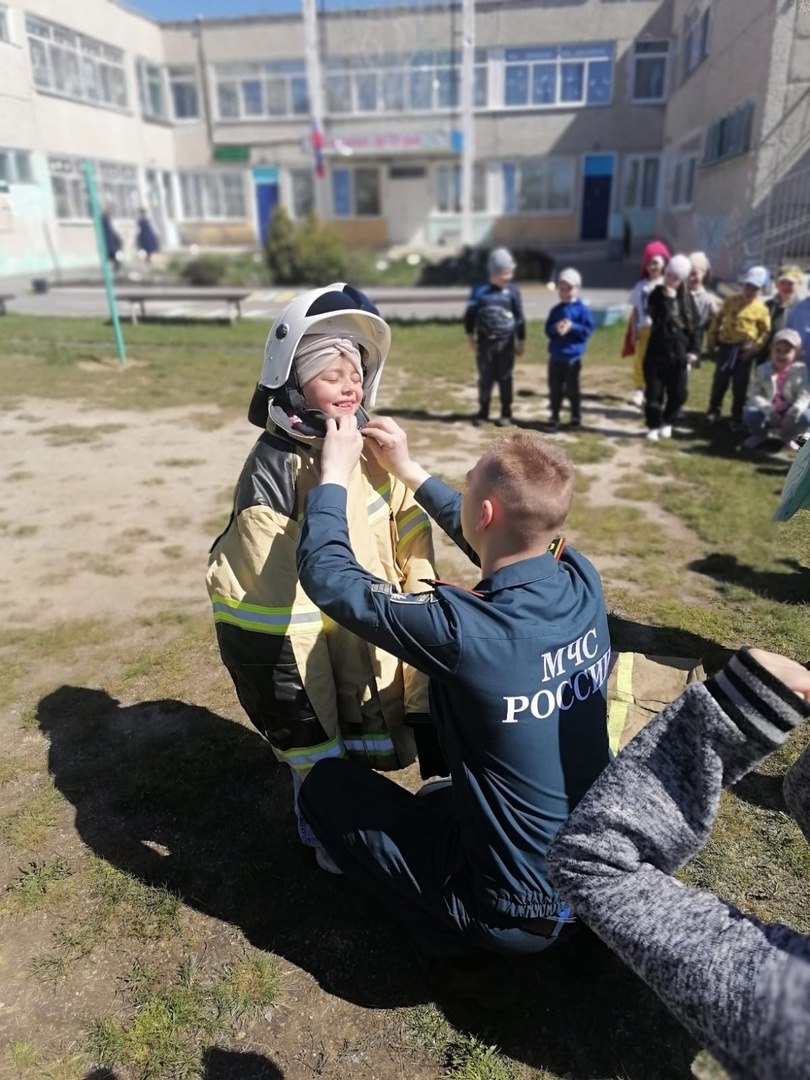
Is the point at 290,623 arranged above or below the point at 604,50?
below

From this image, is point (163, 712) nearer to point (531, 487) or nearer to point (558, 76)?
point (531, 487)

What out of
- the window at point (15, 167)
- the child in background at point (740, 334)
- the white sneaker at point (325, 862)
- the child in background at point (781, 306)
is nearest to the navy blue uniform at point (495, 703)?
the white sneaker at point (325, 862)

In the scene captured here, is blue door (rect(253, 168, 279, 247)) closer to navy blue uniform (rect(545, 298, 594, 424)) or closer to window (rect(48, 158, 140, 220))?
window (rect(48, 158, 140, 220))

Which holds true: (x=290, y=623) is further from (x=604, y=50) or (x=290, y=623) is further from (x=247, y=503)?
(x=604, y=50)

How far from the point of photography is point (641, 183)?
2975 cm

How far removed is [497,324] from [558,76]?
25090mm

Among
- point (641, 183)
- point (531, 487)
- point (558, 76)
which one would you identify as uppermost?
point (558, 76)

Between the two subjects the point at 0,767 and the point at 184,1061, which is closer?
the point at 184,1061

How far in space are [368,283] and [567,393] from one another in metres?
17.1

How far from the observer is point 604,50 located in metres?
27.8

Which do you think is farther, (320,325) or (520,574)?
(320,325)

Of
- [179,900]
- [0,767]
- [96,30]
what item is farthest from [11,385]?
[96,30]

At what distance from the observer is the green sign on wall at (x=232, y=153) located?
33906 mm

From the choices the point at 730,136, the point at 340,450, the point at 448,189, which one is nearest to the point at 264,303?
the point at 730,136
